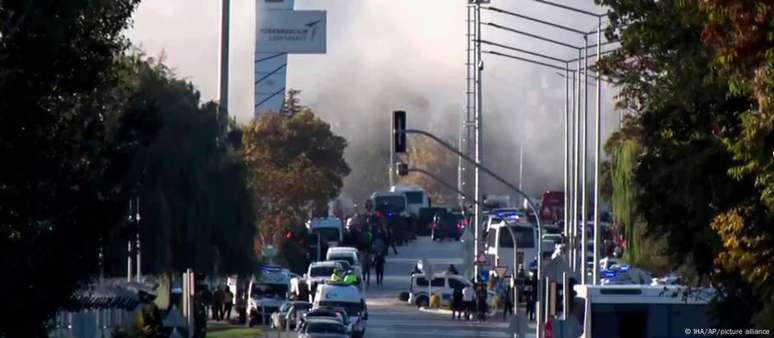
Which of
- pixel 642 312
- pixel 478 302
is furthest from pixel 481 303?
pixel 642 312

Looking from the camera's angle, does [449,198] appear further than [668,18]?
Yes

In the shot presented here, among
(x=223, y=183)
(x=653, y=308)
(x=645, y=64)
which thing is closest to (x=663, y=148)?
(x=645, y=64)

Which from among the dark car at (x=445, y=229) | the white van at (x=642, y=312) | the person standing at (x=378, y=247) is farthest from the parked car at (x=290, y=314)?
the dark car at (x=445, y=229)

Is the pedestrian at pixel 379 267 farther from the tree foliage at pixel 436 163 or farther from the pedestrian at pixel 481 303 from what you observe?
the tree foliage at pixel 436 163

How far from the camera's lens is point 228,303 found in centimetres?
6431

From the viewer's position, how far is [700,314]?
2964cm

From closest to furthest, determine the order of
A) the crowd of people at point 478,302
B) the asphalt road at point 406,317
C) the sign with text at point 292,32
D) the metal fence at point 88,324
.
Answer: the metal fence at point 88,324 → the asphalt road at point 406,317 → the crowd of people at point 478,302 → the sign with text at point 292,32

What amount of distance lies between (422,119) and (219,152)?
12050cm

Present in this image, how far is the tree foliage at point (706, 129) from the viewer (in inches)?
631

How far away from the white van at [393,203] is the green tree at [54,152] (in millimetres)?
84636

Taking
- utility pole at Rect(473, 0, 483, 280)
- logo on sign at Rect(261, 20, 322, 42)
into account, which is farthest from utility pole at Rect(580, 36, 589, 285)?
logo on sign at Rect(261, 20, 322, 42)

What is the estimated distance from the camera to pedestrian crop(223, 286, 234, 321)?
6359 centimetres

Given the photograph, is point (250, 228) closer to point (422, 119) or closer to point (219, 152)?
point (219, 152)

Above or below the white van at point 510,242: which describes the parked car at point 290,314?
below
